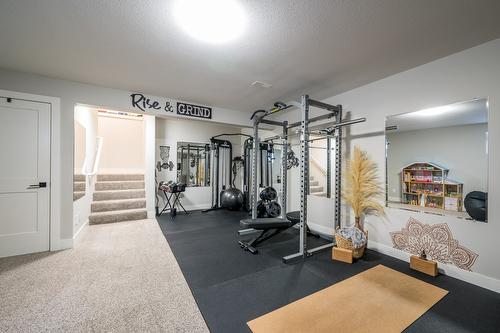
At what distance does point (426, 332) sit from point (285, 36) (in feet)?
9.03

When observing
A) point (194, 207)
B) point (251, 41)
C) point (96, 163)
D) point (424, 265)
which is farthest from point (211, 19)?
point (194, 207)

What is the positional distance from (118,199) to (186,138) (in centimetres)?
239

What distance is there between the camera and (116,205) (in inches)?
192

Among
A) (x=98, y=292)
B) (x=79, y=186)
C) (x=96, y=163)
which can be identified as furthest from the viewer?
(x=96, y=163)

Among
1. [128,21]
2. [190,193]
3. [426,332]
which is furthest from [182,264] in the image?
[190,193]

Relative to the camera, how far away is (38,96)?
115 inches

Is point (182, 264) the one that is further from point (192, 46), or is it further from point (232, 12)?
point (232, 12)

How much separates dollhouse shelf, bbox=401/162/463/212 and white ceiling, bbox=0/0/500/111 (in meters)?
1.35

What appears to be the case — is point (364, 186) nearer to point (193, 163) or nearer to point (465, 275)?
point (465, 275)

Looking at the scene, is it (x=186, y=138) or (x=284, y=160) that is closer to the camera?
(x=284, y=160)

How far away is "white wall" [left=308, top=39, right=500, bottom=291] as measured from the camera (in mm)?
2096

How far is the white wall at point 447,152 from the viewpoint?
221 centimetres

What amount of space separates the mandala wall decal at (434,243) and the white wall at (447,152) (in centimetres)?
45

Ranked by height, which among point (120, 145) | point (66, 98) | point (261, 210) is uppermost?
point (66, 98)
